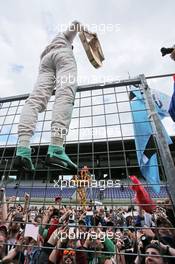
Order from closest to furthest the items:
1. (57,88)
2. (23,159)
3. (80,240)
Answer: (23,159), (57,88), (80,240)

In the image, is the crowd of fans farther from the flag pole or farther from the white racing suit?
the white racing suit

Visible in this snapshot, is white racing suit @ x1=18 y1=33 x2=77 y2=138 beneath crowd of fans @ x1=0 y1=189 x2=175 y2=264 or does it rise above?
above

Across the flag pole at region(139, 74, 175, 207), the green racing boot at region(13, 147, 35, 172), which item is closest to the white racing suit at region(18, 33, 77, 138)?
the green racing boot at region(13, 147, 35, 172)

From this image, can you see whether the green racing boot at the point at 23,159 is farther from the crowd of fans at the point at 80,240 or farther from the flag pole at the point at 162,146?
the flag pole at the point at 162,146

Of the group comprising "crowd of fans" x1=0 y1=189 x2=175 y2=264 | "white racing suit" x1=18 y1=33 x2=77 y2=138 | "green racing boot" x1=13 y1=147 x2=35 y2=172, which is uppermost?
"white racing suit" x1=18 y1=33 x2=77 y2=138

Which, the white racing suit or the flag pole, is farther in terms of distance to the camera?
the white racing suit

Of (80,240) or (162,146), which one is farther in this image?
(80,240)

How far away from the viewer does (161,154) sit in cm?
127

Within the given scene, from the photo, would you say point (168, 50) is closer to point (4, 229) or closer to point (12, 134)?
point (12, 134)

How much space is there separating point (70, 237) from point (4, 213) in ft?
2.10

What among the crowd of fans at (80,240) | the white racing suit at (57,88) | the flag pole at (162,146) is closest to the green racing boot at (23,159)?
the white racing suit at (57,88)

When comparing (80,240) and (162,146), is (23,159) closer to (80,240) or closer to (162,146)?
(80,240)

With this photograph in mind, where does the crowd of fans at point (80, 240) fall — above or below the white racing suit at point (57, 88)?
below

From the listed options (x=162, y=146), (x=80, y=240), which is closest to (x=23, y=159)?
(x=80, y=240)
